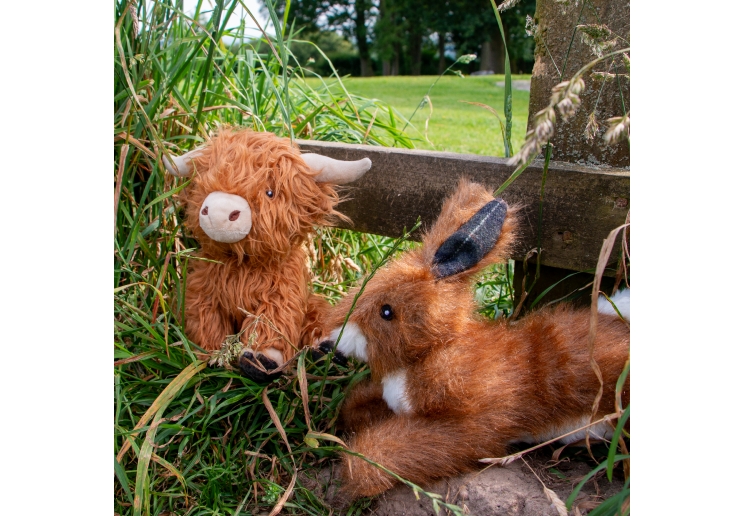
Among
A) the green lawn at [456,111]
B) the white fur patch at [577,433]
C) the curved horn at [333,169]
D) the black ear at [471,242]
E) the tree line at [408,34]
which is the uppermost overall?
the tree line at [408,34]

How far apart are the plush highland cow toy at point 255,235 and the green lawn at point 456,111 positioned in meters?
1.12

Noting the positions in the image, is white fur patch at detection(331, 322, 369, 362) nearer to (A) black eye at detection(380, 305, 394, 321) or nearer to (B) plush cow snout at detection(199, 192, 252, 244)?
(A) black eye at detection(380, 305, 394, 321)

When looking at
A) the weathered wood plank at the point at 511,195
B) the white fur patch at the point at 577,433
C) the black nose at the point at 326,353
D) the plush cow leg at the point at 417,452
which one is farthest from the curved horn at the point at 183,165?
the white fur patch at the point at 577,433

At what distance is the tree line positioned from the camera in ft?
74.8

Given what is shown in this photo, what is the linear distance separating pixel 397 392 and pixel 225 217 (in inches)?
21.0

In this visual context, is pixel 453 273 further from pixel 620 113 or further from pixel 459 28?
pixel 459 28

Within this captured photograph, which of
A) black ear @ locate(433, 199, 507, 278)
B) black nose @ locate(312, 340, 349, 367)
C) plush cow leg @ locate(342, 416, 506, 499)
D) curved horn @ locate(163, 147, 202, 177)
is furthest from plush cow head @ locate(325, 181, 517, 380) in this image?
curved horn @ locate(163, 147, 202, 177)

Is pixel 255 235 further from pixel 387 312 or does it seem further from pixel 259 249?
pixel 387 312

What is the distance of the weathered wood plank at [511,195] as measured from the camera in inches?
57.7

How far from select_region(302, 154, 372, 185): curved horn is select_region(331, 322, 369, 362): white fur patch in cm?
42

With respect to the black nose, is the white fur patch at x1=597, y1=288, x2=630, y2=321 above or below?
above

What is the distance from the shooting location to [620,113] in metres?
1.46

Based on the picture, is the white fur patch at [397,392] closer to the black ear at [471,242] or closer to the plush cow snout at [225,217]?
the black ear at [471,242]

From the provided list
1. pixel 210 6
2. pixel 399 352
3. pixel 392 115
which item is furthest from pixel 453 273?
pixel 392 115
